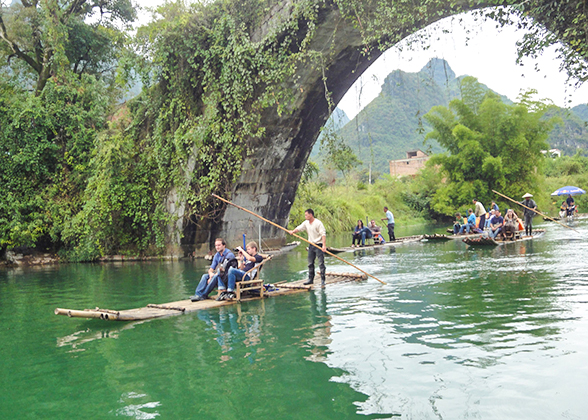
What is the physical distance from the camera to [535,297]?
21.6 ft

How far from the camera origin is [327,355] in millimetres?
4520

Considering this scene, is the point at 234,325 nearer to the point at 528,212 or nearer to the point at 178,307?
the point at 178,307

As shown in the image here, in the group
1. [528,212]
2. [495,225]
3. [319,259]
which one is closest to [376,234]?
[495,225]

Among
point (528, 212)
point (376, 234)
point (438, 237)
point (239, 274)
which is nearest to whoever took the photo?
point (239, 274)

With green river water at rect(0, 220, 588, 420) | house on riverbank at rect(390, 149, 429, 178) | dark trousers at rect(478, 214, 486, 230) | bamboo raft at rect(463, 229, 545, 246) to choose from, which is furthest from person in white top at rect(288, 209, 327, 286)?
house on riverbank at rect(390, 149, 429, 178)

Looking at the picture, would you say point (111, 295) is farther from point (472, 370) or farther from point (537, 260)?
point (537, 260)

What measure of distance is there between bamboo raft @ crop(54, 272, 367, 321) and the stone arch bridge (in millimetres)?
5035

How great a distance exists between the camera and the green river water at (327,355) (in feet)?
11.3

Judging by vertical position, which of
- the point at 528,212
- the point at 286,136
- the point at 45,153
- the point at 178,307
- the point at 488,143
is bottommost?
the point at 178,307

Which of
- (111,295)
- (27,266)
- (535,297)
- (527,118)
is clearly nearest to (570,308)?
(535,297)

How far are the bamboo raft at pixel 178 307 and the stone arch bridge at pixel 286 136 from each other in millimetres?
5035

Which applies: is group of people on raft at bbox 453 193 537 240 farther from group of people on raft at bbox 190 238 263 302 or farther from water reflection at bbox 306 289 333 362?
group of people on raft at bbox 190 238 263 302

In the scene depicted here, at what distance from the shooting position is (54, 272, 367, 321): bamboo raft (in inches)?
238

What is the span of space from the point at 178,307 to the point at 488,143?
1058 inches
